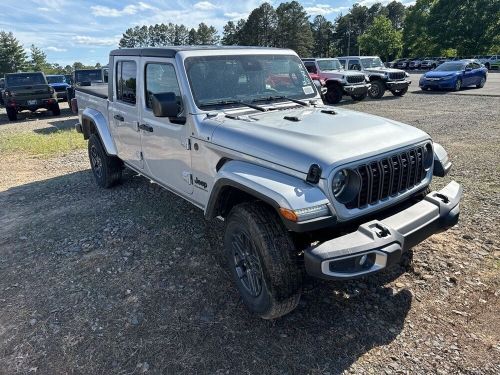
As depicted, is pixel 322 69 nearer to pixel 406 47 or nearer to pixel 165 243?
pixel 165 243

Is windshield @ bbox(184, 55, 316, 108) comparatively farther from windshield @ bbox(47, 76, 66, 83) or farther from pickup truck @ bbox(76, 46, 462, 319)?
windshield @ bbox(47, 76, 66, 83)

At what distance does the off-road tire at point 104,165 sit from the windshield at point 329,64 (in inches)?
516

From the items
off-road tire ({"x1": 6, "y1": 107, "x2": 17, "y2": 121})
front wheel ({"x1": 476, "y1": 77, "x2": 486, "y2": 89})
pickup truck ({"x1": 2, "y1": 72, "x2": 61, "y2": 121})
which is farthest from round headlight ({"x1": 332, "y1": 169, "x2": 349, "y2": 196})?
front wheel ({"x1": 476, "y1": 77, "x2": 486, "y2": 89})

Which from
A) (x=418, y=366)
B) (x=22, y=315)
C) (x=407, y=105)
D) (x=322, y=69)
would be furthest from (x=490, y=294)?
(x=322, y=69)

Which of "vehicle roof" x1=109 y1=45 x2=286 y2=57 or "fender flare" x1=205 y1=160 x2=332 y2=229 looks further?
"vehicle roof" x1=109 y1=45 x2=286 y2=57

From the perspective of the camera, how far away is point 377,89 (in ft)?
59.4

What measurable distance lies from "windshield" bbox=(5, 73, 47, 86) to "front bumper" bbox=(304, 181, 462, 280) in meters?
16.9

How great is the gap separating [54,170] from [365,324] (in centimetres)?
684

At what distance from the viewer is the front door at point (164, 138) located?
374cm

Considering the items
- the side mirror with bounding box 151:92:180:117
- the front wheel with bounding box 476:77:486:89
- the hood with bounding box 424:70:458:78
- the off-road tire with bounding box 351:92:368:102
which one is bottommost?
the side mirror with bounding box 151:92:180:117

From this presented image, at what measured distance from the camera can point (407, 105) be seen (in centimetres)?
1528

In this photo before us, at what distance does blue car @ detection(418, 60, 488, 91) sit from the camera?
64.9 ft

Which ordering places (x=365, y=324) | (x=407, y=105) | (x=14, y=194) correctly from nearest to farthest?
(x=365, y=324), (x=14, y=194), (x=407, y=105)

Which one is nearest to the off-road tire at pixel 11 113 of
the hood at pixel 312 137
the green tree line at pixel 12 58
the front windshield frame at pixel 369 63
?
the front windshield frame at pixel 369 63
